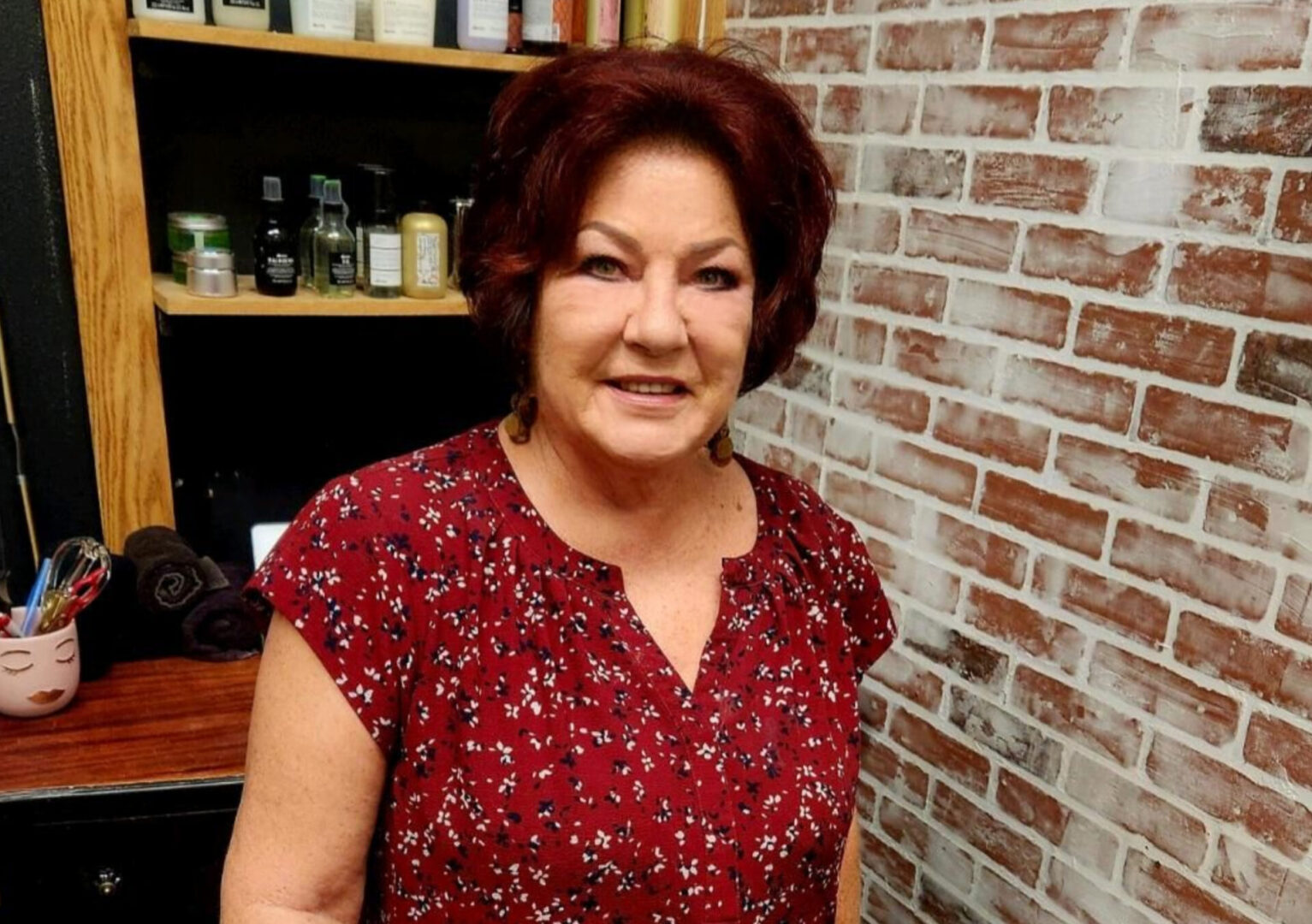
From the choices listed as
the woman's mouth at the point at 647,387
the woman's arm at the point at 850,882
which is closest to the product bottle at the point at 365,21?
the woman's mouth at the point at 647,387

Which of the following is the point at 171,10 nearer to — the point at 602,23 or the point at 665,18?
the point at 602,23

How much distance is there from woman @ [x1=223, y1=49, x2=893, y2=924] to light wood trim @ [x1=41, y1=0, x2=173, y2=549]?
72 centimetres

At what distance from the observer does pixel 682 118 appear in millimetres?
979

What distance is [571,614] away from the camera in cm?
102

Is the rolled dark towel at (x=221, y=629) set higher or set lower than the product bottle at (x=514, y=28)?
lower

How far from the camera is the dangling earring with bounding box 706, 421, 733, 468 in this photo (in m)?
1.19

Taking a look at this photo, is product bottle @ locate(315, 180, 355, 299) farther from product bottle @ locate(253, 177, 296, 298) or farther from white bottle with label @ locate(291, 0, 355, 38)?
white bottle with label @ locate(291, 0, 355, 38)

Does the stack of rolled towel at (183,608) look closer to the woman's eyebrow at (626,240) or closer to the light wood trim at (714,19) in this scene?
the woman's eyebrow at (626,240)

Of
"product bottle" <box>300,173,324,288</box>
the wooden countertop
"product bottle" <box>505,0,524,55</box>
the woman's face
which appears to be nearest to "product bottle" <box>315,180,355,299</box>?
"product bottle" <box>300,173,324,288</box>

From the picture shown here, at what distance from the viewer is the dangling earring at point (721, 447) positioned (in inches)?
46.8

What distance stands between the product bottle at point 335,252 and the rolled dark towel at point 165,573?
1.47ft

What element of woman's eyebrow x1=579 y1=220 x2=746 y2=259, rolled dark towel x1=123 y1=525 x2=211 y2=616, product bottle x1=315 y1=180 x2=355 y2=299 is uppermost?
woman's eyebrow x1=579 y1=220 x2=746 y2=259

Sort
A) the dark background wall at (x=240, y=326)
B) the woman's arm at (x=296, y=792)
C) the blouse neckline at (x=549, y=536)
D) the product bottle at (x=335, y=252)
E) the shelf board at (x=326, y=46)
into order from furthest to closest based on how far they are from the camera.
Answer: the product bottle at (x=335, y=252), the dark background wall at (x=240, y=326), the shelf board at (x=326, y=46), the blouse neckline at (x=549, y=536), the woman's arm at (x=296, y=792)

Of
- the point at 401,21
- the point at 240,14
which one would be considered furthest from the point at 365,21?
the point at 240,14
